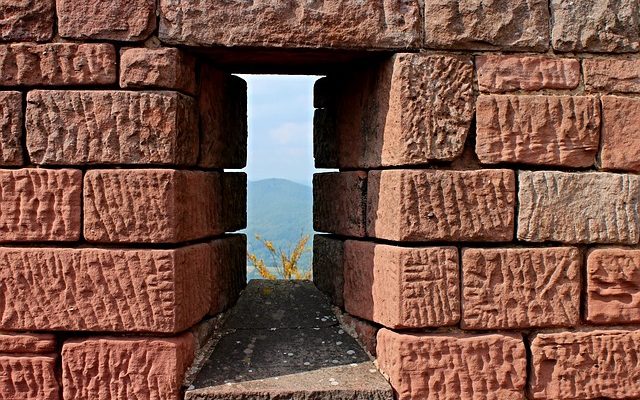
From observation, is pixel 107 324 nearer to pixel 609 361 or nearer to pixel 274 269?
pixel 609 361

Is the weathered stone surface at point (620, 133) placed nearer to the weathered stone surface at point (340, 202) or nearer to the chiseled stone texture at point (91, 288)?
the weathered stone surface at point (340, 202)

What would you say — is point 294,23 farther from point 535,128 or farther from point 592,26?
point 592,26

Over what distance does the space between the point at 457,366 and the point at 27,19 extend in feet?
10.3

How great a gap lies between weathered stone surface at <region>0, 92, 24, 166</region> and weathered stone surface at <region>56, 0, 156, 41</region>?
0.47m

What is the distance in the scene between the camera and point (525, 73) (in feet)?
12.8

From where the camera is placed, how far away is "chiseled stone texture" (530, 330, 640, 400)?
3.90 meters

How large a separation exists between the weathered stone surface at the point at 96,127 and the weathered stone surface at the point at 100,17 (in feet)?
1.10

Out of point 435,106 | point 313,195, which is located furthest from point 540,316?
point 313,195

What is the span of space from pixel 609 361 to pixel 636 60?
179 centimetres

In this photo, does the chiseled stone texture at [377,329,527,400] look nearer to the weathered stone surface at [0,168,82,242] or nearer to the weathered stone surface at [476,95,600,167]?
the weathered stone surface at [476,95,600,167]

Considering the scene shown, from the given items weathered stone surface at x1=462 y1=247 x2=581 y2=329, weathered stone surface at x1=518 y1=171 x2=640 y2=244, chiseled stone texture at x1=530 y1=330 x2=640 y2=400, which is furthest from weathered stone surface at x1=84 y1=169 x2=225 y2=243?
chiseled stone texture at x1=530 y1=330 x2=640 y2=400

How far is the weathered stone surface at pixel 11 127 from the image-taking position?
12.3ft

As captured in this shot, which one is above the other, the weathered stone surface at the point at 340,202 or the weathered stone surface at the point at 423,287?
the weathered stone surface at the point at 340,202

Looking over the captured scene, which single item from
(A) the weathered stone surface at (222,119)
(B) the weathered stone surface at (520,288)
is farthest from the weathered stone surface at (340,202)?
(B) the weathered stone surface at (520,288)
